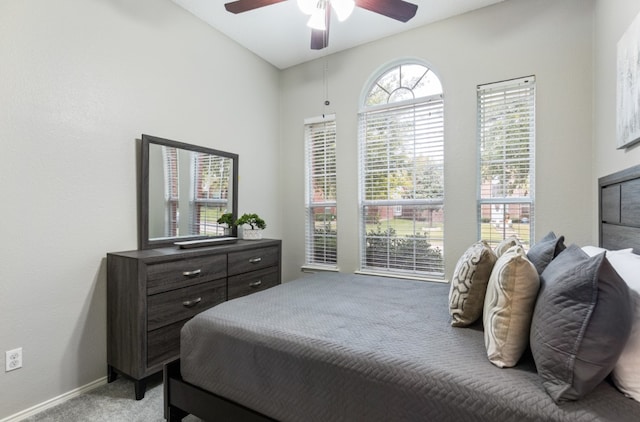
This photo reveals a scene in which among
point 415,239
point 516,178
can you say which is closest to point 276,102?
point 415,239

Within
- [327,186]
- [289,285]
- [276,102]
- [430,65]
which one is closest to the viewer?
[289,285]

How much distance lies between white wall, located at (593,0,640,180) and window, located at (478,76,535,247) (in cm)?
42

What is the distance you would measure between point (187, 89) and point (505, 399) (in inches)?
121

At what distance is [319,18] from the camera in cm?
206

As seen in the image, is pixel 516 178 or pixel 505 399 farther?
pixel 516 178

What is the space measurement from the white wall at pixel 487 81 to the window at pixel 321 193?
0.13 meters

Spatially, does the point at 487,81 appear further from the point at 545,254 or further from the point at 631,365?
the point at 631,365

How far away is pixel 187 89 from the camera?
9.31ft

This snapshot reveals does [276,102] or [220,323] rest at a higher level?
[276,102]

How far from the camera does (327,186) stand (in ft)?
12.2

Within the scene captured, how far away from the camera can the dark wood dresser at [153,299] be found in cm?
202

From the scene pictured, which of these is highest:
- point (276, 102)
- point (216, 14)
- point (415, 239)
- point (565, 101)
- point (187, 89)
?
point (216, 14)

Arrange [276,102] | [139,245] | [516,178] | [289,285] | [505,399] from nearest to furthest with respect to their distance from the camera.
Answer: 1. [505,399]
2. [289,285]
3. [139,245]
4. [516,178]
5. [276,102]

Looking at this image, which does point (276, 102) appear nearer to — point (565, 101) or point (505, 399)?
point (565, 101)
